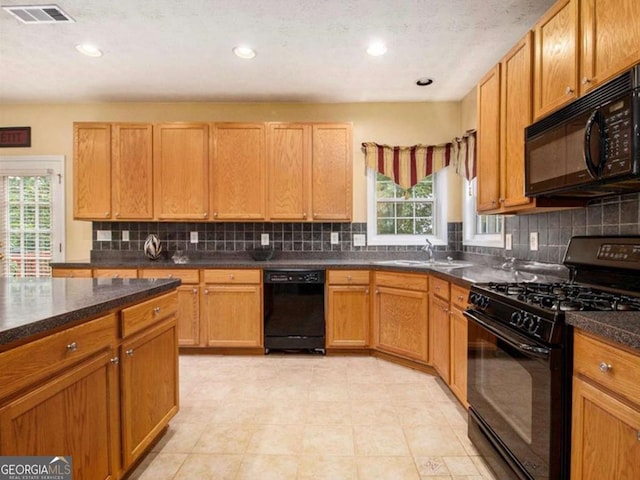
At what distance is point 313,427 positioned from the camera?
218 centimetres

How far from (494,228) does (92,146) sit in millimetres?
3904

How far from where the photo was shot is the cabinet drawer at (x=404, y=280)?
2988 millimetres

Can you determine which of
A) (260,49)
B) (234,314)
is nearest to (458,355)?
(234,314)

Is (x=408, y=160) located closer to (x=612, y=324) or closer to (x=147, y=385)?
(x=612, y=324)

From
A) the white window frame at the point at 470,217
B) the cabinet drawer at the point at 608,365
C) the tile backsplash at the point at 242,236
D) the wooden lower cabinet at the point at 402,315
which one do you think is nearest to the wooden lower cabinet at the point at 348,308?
the wooden lower cabinet at the point at 402,315

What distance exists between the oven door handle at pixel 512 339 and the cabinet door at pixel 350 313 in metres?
1.56

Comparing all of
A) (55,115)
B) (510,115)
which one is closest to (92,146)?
(55,115)

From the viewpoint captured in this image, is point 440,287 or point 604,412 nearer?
point 604,412

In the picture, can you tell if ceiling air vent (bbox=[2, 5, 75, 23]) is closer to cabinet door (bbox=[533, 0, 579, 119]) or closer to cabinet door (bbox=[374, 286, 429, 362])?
cabinet door (bbox=[533, 0, 579, 119])

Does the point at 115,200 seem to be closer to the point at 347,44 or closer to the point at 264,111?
the point at 264,111

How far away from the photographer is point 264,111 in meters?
3.99

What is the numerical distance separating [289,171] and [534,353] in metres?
2.76

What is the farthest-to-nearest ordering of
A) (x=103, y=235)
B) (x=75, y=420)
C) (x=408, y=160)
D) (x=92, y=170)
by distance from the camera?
(x=103, y=235)
(x=408, y=160)
(x=92, y=170)
(x=75, y=420)

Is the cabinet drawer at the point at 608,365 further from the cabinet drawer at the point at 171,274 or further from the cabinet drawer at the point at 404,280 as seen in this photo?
the cabinet drawer at the point at 171,274
